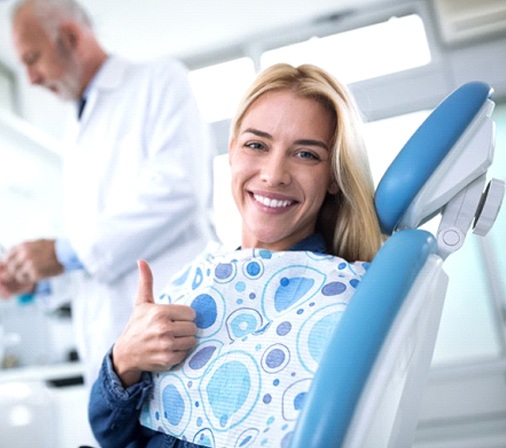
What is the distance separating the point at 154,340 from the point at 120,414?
0.54 feet

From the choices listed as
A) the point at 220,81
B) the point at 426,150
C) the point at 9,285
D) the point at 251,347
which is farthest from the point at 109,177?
the point at 220,81

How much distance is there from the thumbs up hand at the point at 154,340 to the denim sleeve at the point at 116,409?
0.02 metres

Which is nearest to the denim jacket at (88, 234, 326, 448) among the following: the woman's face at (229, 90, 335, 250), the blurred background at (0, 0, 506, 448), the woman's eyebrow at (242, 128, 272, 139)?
the woman's face at (229, 90, 335, 250)

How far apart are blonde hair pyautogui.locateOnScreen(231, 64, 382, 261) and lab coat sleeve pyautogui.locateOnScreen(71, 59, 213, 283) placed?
466mm

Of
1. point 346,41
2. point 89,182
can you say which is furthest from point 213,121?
point 89,182

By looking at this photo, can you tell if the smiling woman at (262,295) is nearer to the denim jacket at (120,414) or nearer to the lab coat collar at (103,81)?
the denim jacket at (120,414)

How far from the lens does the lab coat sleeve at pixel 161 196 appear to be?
4.89 feet

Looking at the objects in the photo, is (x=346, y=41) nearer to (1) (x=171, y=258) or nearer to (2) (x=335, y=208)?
(1) (x=171, y=258)

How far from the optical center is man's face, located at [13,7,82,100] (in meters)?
1.77

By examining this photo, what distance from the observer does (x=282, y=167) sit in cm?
99

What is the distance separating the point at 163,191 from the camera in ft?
4.98

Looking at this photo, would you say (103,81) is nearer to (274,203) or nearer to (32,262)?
(32,262)

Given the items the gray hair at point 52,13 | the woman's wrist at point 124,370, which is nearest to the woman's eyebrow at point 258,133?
the woman's wrist at point 124,370

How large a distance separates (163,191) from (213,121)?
210 cm
